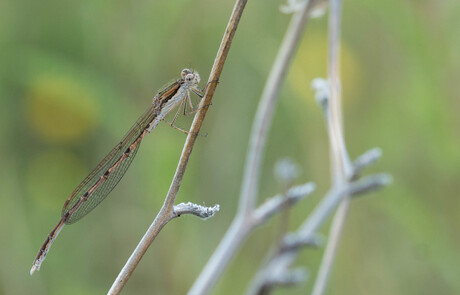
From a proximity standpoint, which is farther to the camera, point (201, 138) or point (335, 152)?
point (201, 138)

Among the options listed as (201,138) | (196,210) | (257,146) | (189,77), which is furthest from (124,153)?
(196,210)

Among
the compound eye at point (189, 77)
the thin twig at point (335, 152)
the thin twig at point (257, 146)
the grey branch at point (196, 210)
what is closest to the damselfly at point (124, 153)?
the compound eye at point (189, 77)

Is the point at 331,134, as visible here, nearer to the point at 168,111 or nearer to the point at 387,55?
the point at 168,111

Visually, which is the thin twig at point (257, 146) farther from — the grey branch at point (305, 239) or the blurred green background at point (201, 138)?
the blurred green background at point (201, 138)

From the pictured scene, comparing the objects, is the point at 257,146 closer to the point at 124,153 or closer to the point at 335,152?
the point at 335,152

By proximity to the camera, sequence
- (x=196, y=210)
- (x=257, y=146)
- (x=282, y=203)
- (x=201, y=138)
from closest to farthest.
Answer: (x=196, y=210)
(x=282, y=203)
(x=257, y=146)
(x=201, y=138)

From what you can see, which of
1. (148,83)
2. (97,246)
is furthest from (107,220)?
(148,83)

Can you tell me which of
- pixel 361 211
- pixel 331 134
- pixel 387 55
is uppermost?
pixel 387 55
